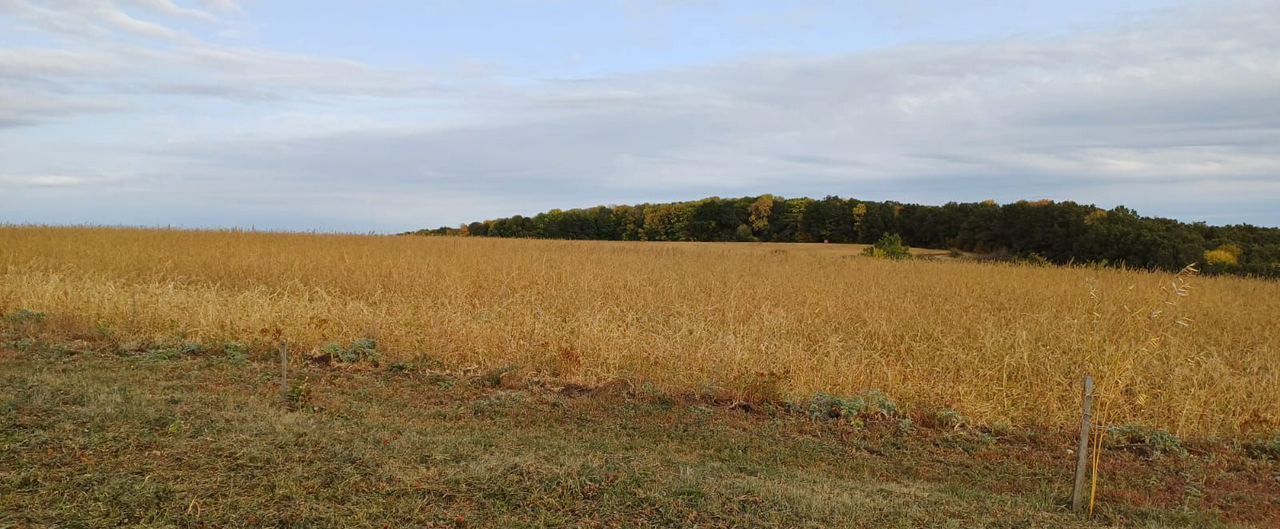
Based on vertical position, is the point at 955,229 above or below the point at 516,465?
above

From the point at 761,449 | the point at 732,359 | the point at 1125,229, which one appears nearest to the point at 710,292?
the point at 732,359

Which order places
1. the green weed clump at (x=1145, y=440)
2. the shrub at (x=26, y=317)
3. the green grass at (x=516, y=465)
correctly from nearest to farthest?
1. the green grass at (x=516, y=465)
2. the green weed clump at (x=1145, y=440)
3. the shrub at (x=26, y=317)

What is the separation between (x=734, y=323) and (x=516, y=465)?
264 inches

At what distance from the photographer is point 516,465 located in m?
4.34

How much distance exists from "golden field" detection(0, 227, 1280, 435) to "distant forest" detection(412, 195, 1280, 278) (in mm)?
8544

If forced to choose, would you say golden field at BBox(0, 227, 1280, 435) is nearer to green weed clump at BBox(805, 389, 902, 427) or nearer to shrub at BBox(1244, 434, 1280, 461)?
shrub at BBox(1244, 434, 1280, 461)

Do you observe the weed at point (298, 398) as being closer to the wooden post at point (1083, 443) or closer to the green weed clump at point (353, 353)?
the green weed clump at point (353, 353)

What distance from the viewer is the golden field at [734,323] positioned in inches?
282

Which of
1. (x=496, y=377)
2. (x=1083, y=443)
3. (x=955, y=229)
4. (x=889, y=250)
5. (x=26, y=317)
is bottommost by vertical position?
(x=496, y=377)

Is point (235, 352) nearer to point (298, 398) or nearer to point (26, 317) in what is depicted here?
point (298, 398)

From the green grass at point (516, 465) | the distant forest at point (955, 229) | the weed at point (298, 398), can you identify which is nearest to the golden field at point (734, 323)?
the green grass at point (516, 465)

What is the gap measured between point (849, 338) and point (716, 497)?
669 cm

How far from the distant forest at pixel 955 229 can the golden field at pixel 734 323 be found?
854 centimetres

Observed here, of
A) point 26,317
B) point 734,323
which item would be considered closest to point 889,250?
point 734,323
